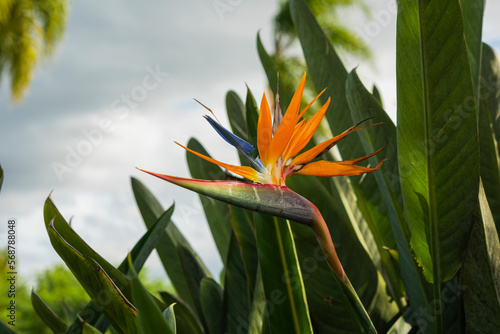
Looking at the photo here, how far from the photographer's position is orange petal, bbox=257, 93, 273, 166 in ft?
1.31

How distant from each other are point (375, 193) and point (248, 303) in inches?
10.7

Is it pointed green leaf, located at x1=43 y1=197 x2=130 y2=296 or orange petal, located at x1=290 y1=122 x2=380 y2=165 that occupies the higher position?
pointed green leaf, located at x1=43 y1=197 x2=130 y2=296

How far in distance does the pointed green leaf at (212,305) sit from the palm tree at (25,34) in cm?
936

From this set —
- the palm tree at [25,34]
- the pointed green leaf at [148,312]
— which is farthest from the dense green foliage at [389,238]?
the palm tree at [25,34]

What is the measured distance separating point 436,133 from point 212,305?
444 millimetres

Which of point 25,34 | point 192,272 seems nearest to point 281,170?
point 192,272

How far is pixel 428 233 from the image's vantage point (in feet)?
1.81

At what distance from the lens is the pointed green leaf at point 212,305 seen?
0.75m

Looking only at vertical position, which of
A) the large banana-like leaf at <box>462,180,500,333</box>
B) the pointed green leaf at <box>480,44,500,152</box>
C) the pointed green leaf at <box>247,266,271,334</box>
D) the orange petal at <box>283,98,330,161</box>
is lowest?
the large banana-like leaf at <box>462,180,500,333</box>

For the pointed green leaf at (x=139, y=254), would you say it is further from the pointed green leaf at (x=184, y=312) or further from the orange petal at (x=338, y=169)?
the orange petal at (x=338, y=169)

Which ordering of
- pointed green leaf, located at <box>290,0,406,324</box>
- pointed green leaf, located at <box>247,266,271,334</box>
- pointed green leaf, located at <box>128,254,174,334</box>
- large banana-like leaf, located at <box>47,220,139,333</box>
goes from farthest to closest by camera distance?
pointed green leaf, located at <box>290,0,406,324</box>
pointed green leaf, located at <box>247,266,271,334</box>
large banana-like leaf, located at <box>47,220,139,333</box>
pointed green leaf, located at <box>128,254,174,334</box>

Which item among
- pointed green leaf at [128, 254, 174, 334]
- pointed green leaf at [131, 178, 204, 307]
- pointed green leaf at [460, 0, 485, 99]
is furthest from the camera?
pointed green leaf at [131, 178, 204, 307]

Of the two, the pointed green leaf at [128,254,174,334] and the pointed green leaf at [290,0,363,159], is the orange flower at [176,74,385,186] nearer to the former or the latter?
the pointed green leaf at [128,254,174,334]

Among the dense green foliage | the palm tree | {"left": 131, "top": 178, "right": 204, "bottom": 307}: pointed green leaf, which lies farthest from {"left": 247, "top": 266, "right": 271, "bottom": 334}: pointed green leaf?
the palm tree
